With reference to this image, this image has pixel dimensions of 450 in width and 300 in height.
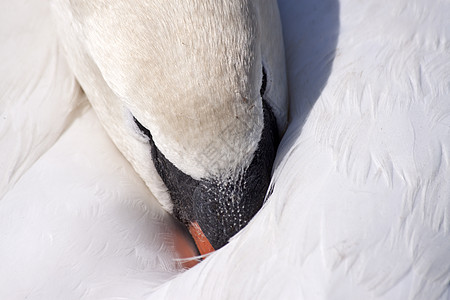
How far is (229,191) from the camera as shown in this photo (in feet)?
6.61

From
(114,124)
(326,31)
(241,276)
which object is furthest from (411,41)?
(114,124)

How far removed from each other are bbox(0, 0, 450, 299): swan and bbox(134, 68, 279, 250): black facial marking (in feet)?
0.16

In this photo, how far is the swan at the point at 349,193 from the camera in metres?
1.82

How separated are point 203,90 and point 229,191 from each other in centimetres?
33

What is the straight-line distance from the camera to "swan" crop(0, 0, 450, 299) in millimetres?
1823

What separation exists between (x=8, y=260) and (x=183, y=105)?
2.59ft

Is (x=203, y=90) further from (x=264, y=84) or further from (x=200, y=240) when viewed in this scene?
(x=200, y=240)

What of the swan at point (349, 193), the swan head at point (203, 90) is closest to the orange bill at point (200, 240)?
the swan head at point (203, 90)

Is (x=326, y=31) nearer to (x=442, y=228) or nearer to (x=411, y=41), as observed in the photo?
(x=411, y=41)

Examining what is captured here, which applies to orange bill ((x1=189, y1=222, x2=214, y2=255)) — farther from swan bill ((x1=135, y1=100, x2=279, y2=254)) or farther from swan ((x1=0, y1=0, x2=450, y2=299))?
swan ((x1=0, y1=0, x2=450, y2=299))

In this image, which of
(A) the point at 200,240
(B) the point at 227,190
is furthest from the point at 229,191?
(A) the point at 200,240

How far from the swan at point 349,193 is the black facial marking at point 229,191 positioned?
Answer: 0.16ft

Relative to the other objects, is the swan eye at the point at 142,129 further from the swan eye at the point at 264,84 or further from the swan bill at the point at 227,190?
the swan eye at the point at 264,84

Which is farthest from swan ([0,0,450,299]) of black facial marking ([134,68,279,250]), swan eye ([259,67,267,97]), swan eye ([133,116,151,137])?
swan eye ([133,116,151,137])
